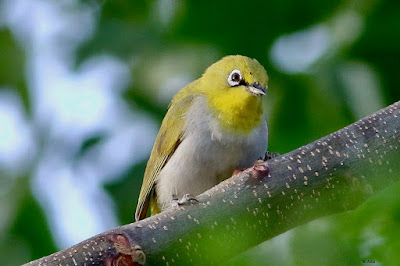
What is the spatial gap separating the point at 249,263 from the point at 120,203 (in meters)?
4.12

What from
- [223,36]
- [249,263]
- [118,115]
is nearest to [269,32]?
[223,36]

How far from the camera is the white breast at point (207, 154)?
14.9ft

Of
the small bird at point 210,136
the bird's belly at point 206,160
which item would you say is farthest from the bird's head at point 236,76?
the bird's belly at point 206,160

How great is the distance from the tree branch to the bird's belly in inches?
74.8

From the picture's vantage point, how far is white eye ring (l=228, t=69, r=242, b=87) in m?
4.82

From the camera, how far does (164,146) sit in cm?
488

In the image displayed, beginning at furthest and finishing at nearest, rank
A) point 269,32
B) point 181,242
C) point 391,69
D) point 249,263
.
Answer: point 269,32 → point 391,69 → point 181,242 → point 249,263

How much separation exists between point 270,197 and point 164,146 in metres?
2.52

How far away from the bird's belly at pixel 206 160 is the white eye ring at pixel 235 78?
1.82 feet

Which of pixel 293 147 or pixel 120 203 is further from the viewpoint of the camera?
pixel 120 203

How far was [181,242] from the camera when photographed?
2.19 m

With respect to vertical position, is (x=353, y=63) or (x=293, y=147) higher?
(x=353, y=63)

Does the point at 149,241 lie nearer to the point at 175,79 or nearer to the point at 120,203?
the point at 120,203

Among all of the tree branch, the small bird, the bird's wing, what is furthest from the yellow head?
the tree branch
